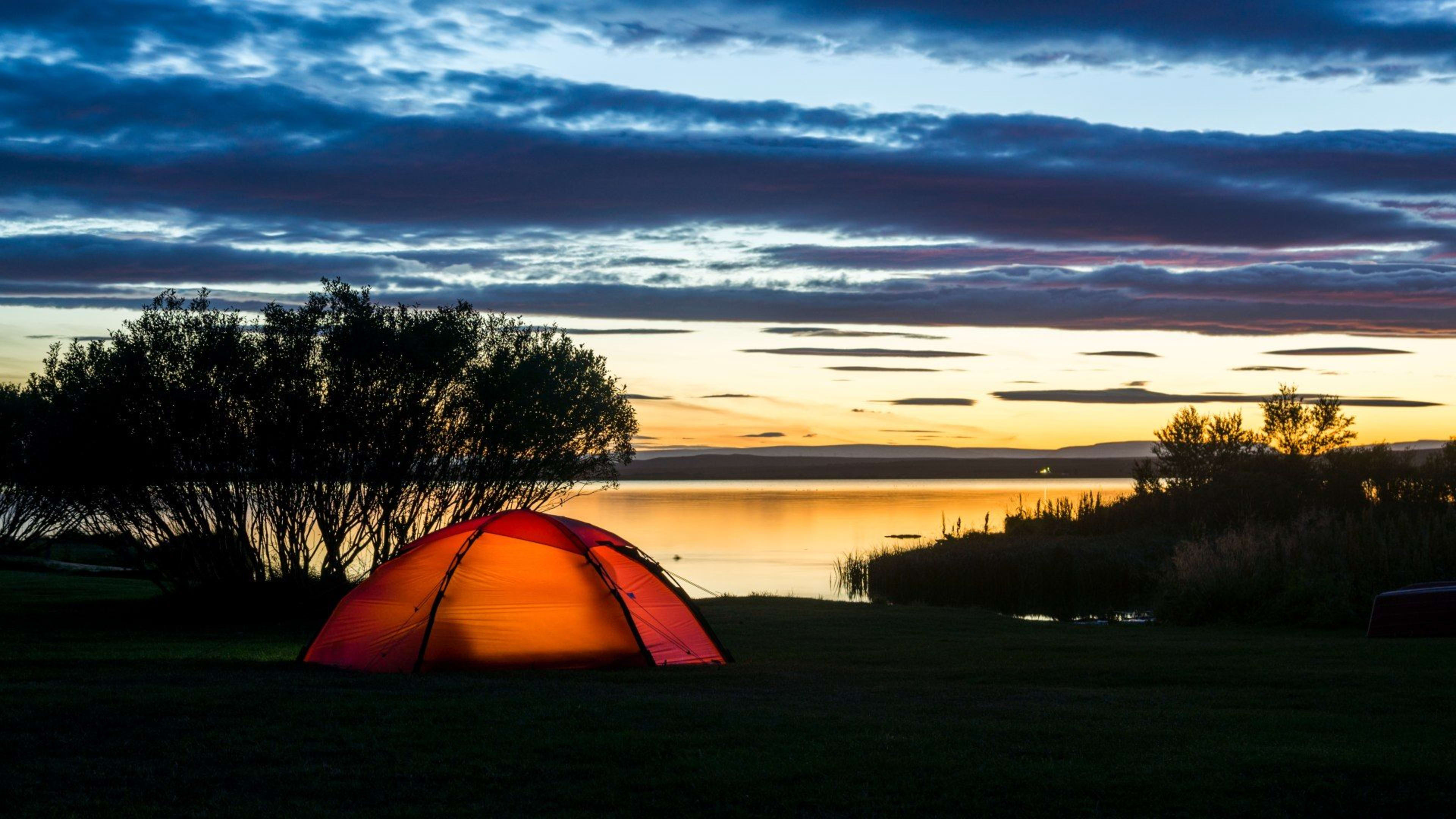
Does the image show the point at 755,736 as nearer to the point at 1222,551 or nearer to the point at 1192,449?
the point at 1222,551

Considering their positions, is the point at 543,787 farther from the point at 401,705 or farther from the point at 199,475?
the point at 199,475

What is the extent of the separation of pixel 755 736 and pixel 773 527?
69307 millimetres

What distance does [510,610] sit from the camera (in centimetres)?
1573

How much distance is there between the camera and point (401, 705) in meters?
11.6

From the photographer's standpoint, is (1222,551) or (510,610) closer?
(510,610)

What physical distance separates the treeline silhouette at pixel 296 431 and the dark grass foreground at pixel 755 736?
6592 millimetres

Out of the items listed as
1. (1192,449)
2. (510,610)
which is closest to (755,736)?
(510,610)

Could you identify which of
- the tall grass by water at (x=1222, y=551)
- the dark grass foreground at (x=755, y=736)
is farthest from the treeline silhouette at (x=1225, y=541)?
the dark grass foreground at (x=755, y=736)

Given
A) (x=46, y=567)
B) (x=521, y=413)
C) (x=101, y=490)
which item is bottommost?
(x=46, y=567)

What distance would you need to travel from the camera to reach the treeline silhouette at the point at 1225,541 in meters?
23.0

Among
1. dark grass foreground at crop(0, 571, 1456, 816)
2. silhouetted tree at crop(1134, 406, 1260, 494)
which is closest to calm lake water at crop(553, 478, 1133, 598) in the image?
silhouetted tree at crop(1134, 406, 1260, 494)

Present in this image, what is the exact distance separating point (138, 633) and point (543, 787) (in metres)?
14.3

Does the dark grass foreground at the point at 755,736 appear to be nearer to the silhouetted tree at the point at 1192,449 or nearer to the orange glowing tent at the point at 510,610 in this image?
the orange glowing tent at the point at 510,610

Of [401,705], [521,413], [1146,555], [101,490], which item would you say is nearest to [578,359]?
[521,413]
